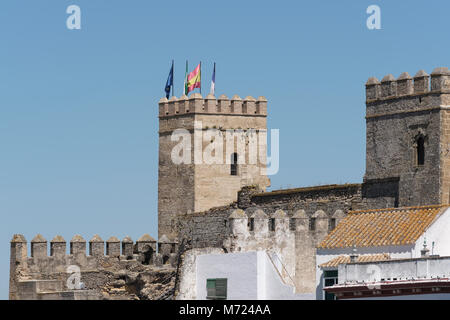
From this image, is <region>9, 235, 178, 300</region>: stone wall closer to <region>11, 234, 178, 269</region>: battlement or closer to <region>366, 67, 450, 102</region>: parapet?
<region>11, 234, 178, 269</region>: battlement

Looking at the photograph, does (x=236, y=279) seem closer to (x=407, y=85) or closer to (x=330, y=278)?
(x=330, y=278)

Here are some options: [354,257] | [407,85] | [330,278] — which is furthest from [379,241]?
[407,85]

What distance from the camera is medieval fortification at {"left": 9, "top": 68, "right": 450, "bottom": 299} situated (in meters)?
57.0

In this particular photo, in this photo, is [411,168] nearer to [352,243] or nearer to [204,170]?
[352,243]

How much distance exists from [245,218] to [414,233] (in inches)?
243

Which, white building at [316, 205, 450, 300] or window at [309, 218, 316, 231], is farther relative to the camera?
window at [309, 218, 316, 231]

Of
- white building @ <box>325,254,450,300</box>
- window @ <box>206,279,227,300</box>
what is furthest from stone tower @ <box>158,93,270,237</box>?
white building @ <box>325,254,450,300</box>

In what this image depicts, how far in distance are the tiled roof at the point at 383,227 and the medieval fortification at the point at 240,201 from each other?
3.57 ft


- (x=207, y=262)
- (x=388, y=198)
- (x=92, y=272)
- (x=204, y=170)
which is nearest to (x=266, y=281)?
(x=207, y=262)

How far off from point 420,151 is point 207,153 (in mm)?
13113

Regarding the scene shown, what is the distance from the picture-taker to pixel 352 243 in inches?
2141

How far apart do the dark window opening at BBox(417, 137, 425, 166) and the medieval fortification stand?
0.04m

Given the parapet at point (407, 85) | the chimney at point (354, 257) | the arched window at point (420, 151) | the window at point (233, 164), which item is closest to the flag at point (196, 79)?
the window at point (233, 164)

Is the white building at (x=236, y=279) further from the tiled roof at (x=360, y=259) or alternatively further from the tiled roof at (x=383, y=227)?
the tiled roof at (x=383, y=227)
